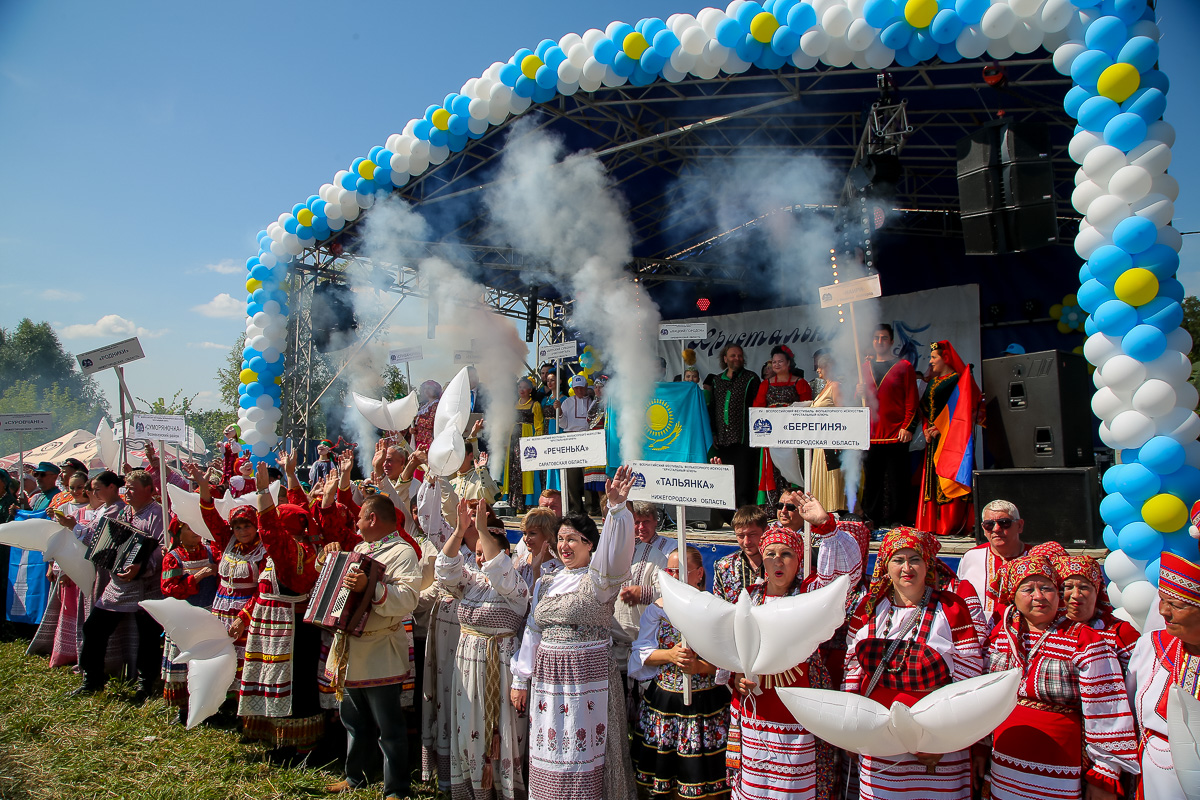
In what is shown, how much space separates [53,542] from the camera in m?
5.71

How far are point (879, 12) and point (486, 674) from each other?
5.73m

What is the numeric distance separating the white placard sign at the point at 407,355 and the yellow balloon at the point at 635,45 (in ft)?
13.9

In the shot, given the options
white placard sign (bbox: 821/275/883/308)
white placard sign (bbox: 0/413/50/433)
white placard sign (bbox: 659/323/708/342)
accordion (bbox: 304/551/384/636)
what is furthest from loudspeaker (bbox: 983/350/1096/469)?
white placard sign (bbox: 0/413/50/433)

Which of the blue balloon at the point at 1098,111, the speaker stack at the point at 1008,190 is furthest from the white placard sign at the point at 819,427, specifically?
the blue balloon at the point at 1098,111

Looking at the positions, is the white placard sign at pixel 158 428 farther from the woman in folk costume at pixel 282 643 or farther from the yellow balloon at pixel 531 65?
the yellow balloon at pixel 531 65

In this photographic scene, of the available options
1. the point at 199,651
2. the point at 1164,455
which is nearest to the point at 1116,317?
the point at 1164,455

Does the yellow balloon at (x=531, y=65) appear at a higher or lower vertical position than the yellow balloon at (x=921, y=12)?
higher

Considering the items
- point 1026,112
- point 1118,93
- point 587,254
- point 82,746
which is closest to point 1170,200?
point 1118,93

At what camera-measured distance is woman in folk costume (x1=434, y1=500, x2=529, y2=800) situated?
351 centimetres

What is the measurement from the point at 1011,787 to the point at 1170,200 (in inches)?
153

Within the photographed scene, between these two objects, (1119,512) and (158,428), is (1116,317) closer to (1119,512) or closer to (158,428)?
(1119,512)

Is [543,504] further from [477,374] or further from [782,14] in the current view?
[477,374]

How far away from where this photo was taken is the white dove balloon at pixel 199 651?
13.0 ft

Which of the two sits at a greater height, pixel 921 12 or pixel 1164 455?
pixel 921 12
